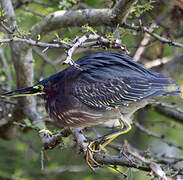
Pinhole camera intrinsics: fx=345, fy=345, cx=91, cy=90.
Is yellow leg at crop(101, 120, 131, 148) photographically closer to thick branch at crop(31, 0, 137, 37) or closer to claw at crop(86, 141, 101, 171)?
claw at crop(86, 141, 101, 171)

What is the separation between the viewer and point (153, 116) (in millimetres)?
6703

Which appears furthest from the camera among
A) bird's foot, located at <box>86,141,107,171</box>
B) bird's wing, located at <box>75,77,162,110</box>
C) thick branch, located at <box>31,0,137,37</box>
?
thick branch, located at <box>31,0,137,37</box>

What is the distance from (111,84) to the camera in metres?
3.34

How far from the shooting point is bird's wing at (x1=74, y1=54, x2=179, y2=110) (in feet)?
10.9

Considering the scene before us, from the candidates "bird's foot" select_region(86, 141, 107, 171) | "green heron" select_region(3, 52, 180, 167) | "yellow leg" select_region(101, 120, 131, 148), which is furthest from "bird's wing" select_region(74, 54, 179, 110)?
"bird's foot" select_region(86, 141, 107, 171)

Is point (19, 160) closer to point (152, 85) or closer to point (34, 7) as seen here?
point (34, 7)

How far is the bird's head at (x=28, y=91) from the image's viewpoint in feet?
11.2

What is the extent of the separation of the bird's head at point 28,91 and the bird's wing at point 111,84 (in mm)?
411

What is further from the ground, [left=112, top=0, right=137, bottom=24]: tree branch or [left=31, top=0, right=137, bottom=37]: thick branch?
[left=31, top=0, right=137, bottom=37]: thick branch

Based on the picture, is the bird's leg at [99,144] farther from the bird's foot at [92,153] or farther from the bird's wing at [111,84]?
the bird's wing at [111,84]

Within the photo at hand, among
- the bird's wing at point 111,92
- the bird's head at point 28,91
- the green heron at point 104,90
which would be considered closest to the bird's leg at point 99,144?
the green heron at point 104,90

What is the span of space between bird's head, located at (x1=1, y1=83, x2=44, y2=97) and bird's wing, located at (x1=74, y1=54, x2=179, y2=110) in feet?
1.35

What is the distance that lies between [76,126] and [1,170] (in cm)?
246

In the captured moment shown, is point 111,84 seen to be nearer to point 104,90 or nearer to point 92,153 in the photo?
point 104,90
